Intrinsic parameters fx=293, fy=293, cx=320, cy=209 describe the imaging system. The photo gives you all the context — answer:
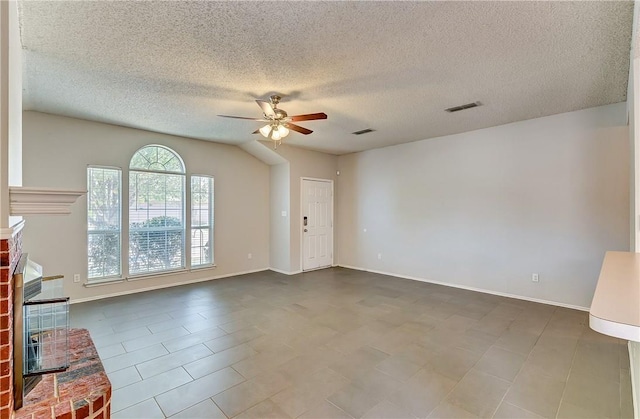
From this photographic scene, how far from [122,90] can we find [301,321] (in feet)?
11.4

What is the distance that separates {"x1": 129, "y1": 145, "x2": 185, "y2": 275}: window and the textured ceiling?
1066mm

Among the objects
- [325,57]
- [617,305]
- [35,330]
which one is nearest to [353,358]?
[617,305]

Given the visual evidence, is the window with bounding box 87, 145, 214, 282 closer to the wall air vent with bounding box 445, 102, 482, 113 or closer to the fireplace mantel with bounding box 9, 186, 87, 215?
the fireplace mantel with bounding box 9, 186, 87, 215

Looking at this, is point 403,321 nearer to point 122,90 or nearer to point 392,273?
point 392,273

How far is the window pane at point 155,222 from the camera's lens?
5012mm

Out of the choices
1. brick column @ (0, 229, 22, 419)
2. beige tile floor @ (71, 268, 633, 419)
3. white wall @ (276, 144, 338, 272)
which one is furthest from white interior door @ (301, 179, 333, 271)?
brick column @ (0, 229, 22, 419)

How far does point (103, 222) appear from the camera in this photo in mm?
4699

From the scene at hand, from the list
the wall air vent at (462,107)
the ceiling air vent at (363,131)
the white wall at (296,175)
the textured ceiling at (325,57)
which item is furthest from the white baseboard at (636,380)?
the white wall at (296,175)

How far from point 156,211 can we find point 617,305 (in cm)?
585

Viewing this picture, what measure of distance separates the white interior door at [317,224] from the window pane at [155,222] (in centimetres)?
256

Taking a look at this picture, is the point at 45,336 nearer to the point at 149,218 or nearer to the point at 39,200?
the point at 39,200

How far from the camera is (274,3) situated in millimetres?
1960

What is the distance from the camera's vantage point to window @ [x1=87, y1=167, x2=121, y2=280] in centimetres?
458

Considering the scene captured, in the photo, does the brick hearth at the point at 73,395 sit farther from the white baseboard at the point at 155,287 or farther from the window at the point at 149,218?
the window at the point at 149,218
